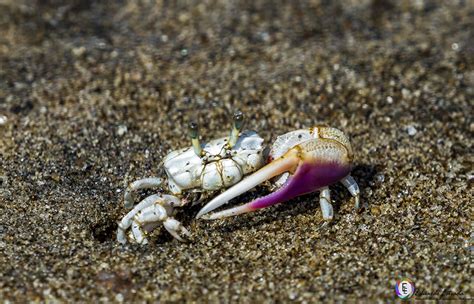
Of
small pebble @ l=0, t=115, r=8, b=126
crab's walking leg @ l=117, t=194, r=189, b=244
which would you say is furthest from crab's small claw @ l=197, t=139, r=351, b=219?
small pebble @ l=0, t=115, r=8, b=126

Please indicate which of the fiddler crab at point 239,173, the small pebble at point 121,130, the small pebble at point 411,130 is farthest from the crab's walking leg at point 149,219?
the small pebble at point 411,130

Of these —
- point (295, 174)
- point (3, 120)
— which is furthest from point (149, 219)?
point (3, 120)

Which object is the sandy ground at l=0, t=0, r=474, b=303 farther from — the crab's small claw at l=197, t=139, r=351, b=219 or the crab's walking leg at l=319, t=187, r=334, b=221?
the crab's small claw at l=197, t=139, r=351, b=219

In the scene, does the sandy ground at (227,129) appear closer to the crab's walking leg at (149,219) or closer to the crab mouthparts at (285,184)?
the crab's walking leg at (149,219)

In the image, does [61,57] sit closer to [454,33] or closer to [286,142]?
[286,142]

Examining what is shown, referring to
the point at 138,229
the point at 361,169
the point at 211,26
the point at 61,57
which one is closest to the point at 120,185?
the point at 138,229
